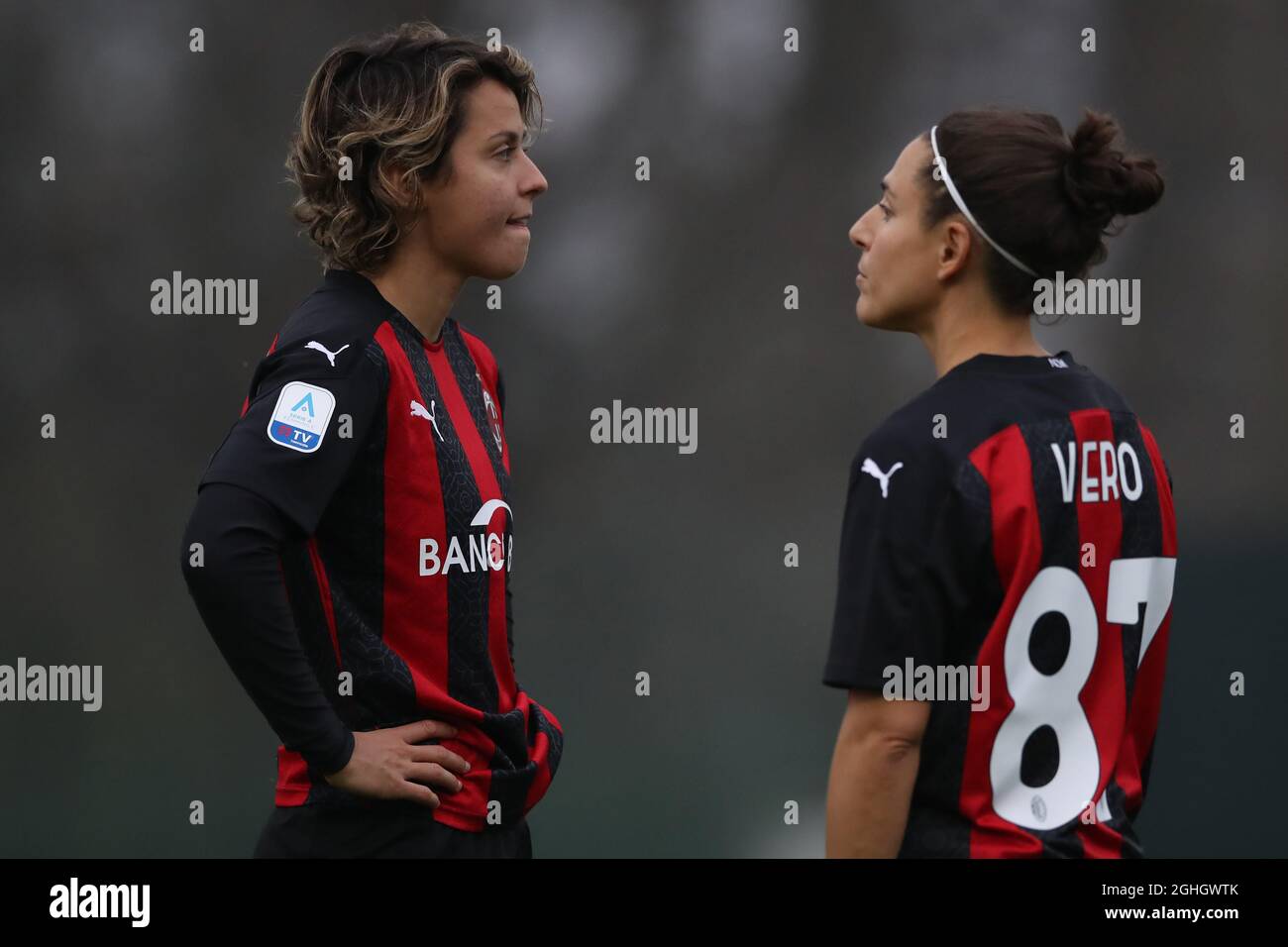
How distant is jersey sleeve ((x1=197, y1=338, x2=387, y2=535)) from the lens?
6.87 ft

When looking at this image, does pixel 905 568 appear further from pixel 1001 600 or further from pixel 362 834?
pixel 362 834

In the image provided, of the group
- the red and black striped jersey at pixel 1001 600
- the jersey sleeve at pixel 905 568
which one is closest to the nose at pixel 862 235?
the red and black striped jersey at pixel 1001 600

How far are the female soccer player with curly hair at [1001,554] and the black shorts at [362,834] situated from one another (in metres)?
0.66

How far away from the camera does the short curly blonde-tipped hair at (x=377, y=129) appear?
2.36m

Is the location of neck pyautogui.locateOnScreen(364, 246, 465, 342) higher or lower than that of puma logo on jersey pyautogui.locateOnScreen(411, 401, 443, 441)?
higher

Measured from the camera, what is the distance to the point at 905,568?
194cm

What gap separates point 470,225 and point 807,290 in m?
1.81

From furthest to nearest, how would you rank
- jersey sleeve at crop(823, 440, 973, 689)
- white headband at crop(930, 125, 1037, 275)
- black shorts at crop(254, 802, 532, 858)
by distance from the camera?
black shorts at crop(254, 802, 532, 858) → white headband at crop(930, 125, 1037, 275) → jersey sleeve at crop(823, 440, 973, 689)

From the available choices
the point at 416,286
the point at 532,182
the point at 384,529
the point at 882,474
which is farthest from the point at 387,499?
the point at 882,474

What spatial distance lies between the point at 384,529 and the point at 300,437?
199mm

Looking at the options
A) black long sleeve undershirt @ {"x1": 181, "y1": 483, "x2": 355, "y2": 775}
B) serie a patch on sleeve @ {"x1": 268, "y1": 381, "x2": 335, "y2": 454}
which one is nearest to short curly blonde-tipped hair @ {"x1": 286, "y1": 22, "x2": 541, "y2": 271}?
serie a patch on sleeve @ {"x1": 268, "y1": 381, "x2": 335, "y2": 454}

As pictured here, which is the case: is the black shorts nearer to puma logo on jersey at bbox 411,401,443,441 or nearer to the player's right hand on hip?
the player's right hand on hip

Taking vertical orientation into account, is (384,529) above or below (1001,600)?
above
